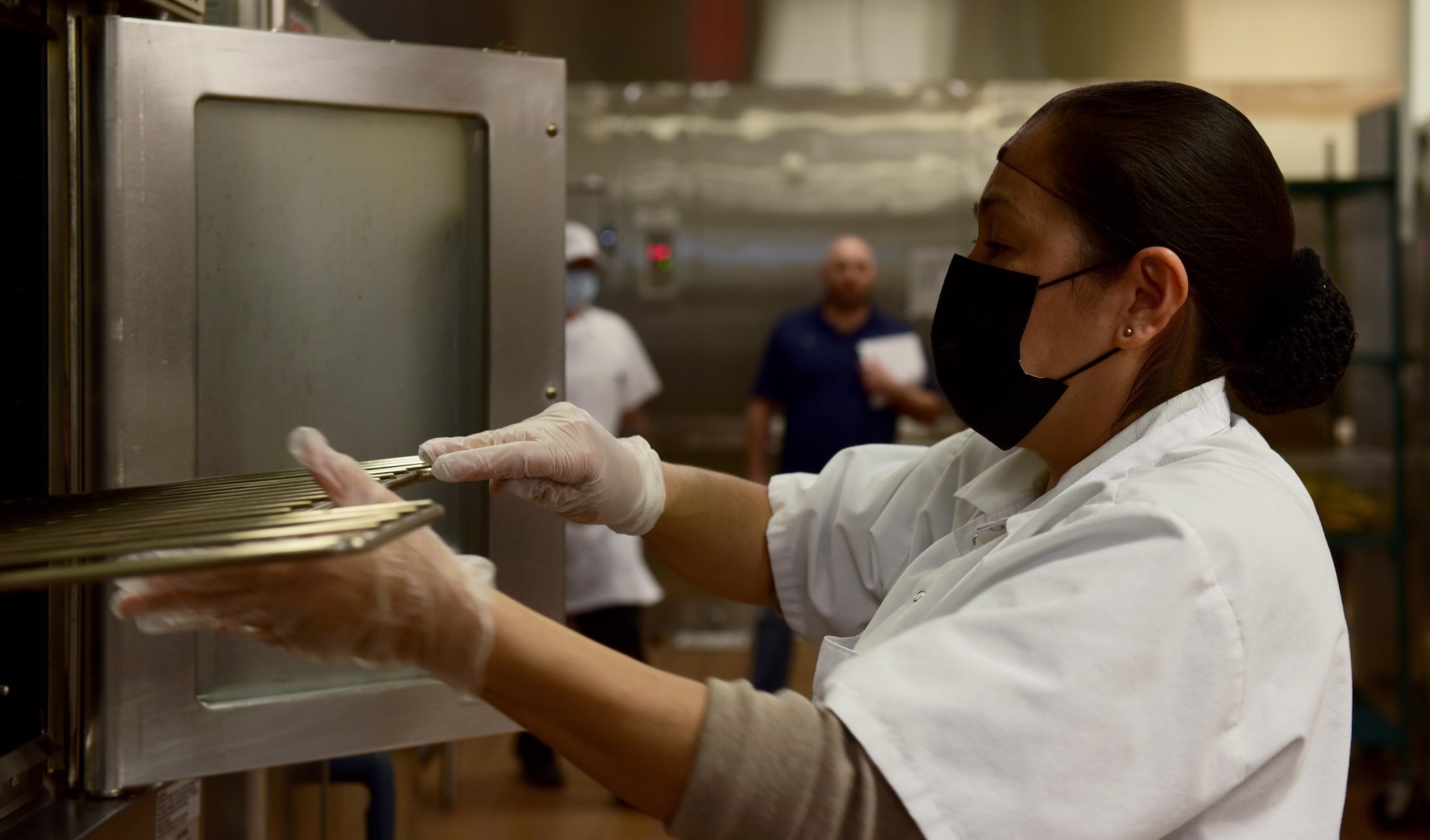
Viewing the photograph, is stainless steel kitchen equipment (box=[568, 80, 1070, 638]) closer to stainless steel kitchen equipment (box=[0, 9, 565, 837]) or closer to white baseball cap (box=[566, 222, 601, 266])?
white baseball cap (box=[566, 222, 601, 266])

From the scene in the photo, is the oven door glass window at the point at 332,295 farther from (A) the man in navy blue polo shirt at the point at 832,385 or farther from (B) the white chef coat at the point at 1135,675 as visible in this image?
(A) the man in navy blue polo shirt at the point at 832,385

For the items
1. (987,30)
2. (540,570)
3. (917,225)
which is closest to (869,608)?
(540,570)

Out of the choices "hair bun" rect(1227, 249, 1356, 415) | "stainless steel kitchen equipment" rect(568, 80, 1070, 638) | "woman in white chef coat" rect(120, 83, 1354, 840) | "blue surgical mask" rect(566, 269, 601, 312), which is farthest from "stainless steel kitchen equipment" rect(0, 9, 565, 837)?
"stainless steel kitchen equipment" rect(568, 80, 1070, 638)

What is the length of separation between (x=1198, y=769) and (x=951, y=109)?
11.8ft

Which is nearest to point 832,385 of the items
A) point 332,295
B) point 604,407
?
point 604,407

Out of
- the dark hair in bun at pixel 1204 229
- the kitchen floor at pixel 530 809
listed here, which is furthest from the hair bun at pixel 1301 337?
the kitchen floor at pixel 530 809

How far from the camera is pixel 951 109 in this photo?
404 centimetres

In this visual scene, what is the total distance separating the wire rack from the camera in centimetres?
54

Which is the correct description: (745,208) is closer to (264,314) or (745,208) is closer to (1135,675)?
(264,314)

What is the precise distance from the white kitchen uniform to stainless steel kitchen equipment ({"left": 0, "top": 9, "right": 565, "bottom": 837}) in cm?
155

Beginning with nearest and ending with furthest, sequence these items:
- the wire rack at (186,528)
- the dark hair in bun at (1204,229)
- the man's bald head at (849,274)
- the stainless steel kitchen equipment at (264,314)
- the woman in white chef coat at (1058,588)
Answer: the wire rack at (186,528), the woman in white chef coat at (1058,588), the dark hair in bun at (1204,229), the stainless steel kitchen equipment at (264,314), the man's bald head at (849,274)

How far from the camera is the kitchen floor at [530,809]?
8.70 ft

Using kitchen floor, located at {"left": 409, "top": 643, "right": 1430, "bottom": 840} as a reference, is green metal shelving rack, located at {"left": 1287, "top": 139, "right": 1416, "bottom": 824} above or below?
above

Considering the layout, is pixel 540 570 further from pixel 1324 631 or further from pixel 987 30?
pixel 987 30
